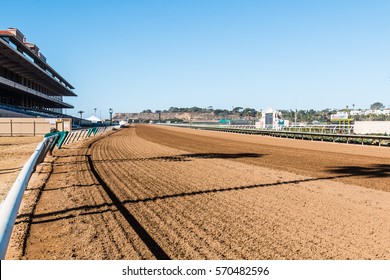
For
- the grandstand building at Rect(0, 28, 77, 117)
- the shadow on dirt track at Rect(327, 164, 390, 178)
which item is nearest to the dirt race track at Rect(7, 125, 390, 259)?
the shadow on dirt track at Rect(327, 164, 390, 178)

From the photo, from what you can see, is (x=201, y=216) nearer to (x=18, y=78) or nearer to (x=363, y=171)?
(x=363, y=171)

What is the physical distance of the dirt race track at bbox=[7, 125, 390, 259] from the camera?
4926 mm

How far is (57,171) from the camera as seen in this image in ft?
41.0

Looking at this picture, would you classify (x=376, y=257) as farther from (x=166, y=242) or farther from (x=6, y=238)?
(x=6, y=238)

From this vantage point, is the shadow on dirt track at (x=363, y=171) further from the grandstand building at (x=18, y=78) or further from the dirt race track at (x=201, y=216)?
the grandstand building at (x=18, y=78)

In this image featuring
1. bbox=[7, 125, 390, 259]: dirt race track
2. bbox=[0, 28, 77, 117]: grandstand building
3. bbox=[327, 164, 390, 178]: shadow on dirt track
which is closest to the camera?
bbox=[7, 125, 390, 259]: dirt race track

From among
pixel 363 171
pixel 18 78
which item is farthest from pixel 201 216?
pixel 18 78

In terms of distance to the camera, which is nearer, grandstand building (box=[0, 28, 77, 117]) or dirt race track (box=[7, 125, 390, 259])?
dirt race track (box=[7, 125, 390, 259])

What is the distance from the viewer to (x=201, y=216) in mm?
6711

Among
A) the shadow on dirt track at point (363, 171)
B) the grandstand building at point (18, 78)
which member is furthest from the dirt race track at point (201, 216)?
the grandstand building at point (18, 78)

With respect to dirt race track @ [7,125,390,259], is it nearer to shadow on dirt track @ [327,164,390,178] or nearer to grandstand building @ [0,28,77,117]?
shadow on dirt track @ [327,164,390,178]
